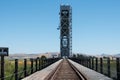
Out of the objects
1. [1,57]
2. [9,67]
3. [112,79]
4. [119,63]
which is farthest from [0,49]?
[9,67]

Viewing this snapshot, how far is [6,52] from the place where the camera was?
18.1m

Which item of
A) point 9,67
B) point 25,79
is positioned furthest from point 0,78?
point 9,67

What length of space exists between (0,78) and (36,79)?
9028mm

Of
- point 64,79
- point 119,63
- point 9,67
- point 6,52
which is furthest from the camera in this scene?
point 9,67

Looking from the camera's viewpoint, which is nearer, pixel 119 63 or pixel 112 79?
pixel 119 63

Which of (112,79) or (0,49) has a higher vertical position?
(0,49)

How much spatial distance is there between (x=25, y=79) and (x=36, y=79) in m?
1.14

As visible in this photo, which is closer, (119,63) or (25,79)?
(119,63)

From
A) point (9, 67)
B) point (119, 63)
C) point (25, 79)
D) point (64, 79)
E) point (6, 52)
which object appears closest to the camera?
point (6, 52)

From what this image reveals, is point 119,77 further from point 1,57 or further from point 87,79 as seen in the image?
point 1,57

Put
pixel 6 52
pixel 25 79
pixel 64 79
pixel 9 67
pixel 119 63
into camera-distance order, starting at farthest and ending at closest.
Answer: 1. pixel 9 67
2. pixel 64 79
3. pixel 25 79
4. pixel 119 63
5. pixel 6 52

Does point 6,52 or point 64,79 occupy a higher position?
point 6,52

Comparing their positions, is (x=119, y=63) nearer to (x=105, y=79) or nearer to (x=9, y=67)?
(x=105, y=79)

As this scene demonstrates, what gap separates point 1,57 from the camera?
18.2 metres
